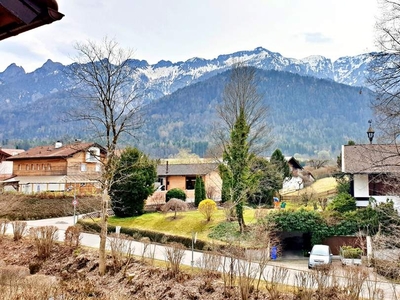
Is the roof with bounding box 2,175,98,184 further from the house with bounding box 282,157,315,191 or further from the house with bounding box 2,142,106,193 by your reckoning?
the house with bounding box 282,157,315,191

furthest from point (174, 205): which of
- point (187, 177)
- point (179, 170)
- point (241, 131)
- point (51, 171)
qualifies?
point (51, 171)

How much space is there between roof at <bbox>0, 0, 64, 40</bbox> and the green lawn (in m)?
19.6

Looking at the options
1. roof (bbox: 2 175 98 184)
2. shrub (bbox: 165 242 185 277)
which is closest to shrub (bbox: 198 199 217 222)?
shrub (bbox: 165 242 185 277)

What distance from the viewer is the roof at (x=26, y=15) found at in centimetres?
273

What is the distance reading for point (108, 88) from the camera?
14266 mm

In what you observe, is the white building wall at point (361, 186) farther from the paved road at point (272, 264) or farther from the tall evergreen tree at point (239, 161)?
the tall evergreen tree at point (239, 161)

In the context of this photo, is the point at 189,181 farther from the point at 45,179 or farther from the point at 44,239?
the point at 44,239

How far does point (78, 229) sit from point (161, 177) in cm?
2626

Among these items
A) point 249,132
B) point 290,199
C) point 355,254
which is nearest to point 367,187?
point 355,254

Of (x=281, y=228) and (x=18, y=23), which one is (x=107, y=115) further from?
(x=281, y=228)

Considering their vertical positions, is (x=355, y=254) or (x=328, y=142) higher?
(x=328, y=142)

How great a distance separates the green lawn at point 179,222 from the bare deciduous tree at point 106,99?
9.23 metres

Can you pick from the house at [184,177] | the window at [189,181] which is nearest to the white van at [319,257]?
the house at [184,177]

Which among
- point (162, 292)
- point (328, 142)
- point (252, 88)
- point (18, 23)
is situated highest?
point (328, 142)
